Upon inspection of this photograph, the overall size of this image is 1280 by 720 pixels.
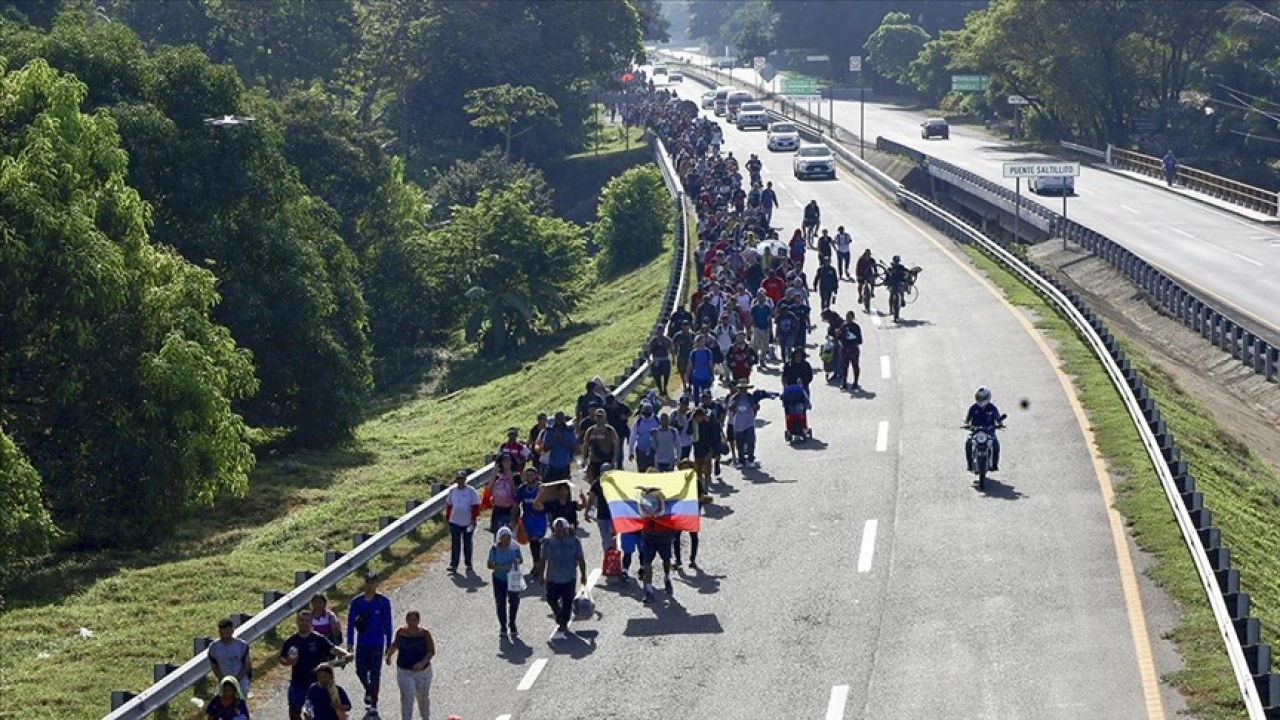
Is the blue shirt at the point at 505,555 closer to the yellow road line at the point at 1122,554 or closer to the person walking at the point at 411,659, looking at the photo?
the person walking at the point at 411,659

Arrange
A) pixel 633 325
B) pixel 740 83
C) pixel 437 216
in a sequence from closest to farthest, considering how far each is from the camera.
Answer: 1. pixel 633 325
2. pixel 437 216
3. pixel 740 83

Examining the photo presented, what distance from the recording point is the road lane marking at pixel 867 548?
24148 mm

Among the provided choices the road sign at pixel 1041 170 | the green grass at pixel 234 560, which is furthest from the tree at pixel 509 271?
the road sign at pixel 1041 170

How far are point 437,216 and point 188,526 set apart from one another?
176 ft

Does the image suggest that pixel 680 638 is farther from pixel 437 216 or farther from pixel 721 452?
pixel 437 216

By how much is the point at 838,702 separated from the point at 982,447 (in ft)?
31.2

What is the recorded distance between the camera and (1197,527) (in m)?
23.3

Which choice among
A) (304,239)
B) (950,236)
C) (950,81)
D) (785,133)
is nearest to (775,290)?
(304,239)

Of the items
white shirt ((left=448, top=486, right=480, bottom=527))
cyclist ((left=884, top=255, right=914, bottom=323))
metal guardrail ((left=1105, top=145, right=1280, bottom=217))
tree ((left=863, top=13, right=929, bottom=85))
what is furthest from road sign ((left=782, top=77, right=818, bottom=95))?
white shirt ((left=448, top=486, right=480, bottom=527))

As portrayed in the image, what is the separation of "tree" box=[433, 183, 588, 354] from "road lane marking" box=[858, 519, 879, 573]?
107ft

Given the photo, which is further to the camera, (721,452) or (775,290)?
(775,290)

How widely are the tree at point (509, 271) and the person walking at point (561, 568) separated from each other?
36576 millimetres

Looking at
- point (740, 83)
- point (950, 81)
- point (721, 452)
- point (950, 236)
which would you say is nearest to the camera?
point (721, 452)

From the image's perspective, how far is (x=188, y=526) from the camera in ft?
104
